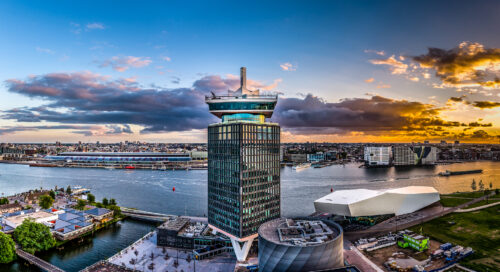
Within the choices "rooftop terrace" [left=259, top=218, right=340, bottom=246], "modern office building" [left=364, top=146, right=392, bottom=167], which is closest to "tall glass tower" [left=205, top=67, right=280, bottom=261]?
"rooftop terrace" [left=259, top=218, right=340, bottom=246]

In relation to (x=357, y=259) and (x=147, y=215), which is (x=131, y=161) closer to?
(x=147, y=215)

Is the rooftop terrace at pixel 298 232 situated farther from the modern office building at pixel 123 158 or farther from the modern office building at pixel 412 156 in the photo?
the modern office building at pixel 412 156

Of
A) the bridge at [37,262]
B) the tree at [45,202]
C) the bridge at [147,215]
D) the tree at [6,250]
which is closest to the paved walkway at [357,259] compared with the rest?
A: the bridge at [147,215]

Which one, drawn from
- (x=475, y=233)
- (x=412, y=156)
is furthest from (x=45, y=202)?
(x=412, y=156)

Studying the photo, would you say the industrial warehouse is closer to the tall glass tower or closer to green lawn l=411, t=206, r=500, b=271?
the tall glass tower

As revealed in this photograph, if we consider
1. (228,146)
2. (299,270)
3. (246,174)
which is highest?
(228,146)

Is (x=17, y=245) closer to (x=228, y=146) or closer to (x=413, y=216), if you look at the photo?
(x=228, y=146)

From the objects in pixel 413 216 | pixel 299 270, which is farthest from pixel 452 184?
pixel 299 270
